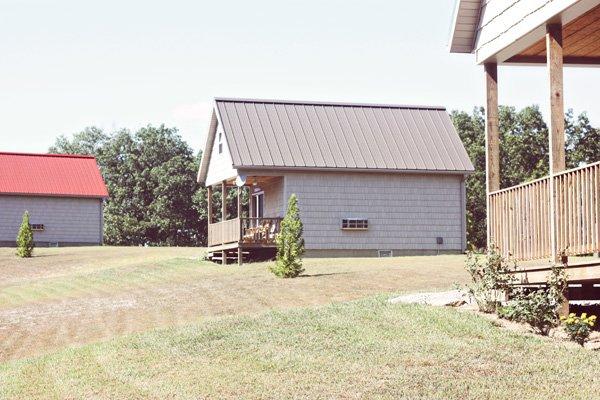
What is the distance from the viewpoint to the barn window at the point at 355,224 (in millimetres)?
37656

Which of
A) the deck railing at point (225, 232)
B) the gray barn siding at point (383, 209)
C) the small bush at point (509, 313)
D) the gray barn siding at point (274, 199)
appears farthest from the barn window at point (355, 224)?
the small bush at point (509, 313)

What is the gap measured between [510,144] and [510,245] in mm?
50308

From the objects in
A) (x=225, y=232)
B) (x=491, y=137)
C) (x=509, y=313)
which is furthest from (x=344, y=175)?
(x=509, y=313)

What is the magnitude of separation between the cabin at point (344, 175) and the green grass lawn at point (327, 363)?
65.5ft

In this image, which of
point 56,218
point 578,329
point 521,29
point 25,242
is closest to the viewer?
point 578,329

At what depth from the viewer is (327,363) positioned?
12891 millimetres

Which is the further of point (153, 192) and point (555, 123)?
point (153, 192)

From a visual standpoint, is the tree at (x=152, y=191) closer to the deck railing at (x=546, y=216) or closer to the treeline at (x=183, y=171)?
the treeline at (x=183, y=171)

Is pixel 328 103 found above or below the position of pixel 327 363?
above

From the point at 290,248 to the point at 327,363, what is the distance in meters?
15.6

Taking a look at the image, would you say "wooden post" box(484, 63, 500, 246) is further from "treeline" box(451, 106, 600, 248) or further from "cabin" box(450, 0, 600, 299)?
"treeline" box(451, 106, 600, 248)

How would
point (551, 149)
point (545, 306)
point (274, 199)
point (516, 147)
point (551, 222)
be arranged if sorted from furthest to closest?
1. point (516, 147)
2. point (274, 199)
3. point (551, 149)
4. point (551, 222)
5. point (545, 306)

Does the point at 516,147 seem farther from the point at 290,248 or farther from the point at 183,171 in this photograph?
the point at 290,248

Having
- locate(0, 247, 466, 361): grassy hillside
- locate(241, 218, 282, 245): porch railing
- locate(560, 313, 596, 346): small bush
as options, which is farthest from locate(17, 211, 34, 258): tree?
locate(560, 313, 596, 346): small bush
